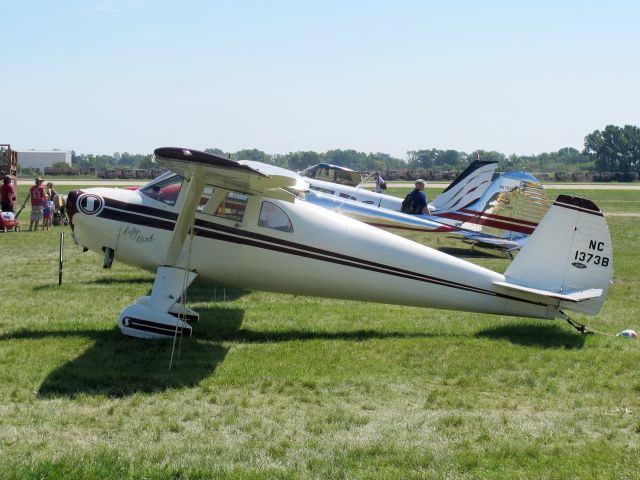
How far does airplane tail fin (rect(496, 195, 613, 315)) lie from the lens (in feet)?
A: 30.9

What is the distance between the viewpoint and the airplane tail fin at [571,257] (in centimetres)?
941

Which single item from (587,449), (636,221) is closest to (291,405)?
(587,449)

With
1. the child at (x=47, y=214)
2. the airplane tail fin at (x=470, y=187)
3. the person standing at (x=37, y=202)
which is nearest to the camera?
the airplane tail fin at (x=470, y=187)

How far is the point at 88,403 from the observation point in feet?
22.6

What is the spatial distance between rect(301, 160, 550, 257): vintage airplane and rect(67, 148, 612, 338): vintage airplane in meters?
8.02

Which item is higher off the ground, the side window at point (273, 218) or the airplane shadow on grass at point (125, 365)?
the side window at point (273, 218)

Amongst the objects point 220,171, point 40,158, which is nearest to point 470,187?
point 220,171

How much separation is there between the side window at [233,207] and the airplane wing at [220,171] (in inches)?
6.7

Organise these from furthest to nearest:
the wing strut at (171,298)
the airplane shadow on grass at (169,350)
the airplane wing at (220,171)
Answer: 1. the wing strut at (171,298)
2. the airplane wing at (220,171)
3. the airplane shadow on grass at (169,350)

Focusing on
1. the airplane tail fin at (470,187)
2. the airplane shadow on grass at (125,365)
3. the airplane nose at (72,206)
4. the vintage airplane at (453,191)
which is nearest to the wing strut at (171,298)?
the airplane shadow on grass at (125,365)

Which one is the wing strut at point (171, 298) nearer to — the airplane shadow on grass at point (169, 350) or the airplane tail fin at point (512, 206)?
the airplane shadow on grass at point (169, 350)

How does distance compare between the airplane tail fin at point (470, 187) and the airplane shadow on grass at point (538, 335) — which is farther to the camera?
the airplane tail fin at point (470, 187)

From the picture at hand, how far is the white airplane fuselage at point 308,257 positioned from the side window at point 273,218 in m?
0.04

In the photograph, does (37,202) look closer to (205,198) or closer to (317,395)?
(205,198)
